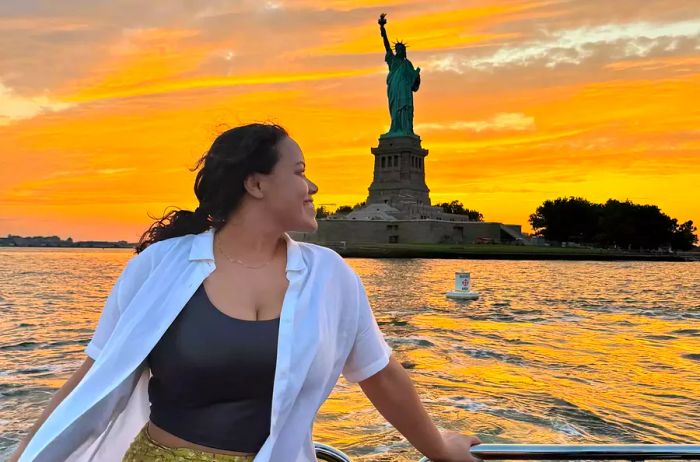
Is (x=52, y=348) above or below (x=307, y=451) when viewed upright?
below

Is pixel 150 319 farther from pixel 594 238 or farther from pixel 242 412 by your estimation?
pixel 594 238

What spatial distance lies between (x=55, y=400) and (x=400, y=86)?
7873 cm

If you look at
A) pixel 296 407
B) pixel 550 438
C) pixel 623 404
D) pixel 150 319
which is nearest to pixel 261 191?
pixel 150 319

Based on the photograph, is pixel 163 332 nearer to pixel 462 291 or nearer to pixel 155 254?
pixel 155 254

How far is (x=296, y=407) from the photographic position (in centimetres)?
183

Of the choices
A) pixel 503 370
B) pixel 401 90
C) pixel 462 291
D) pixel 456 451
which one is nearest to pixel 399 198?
pixel 401 90

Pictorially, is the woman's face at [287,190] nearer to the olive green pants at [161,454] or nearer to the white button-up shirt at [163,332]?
the white button-up shirt at [163,332]

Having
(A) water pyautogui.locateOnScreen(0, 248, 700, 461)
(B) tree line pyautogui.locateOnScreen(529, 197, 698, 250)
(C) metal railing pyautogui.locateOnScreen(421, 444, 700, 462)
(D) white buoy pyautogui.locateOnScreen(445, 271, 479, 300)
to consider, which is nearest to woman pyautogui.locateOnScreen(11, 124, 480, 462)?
(C) metal railing pyautogui.locateOnScreen(421, 444, 700, 462)

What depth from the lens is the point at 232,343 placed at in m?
1.74

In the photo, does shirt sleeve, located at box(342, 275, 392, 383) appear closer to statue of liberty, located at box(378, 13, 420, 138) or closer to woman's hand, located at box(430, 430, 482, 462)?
woman's hand, located at box(430, 430, 482, 462)

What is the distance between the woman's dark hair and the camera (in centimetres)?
192

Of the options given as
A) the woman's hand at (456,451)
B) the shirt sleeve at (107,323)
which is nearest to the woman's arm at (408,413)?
the woman's hand at (456,451)

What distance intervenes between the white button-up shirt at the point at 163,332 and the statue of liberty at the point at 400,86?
77471 mm

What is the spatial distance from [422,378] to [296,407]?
8606mm
